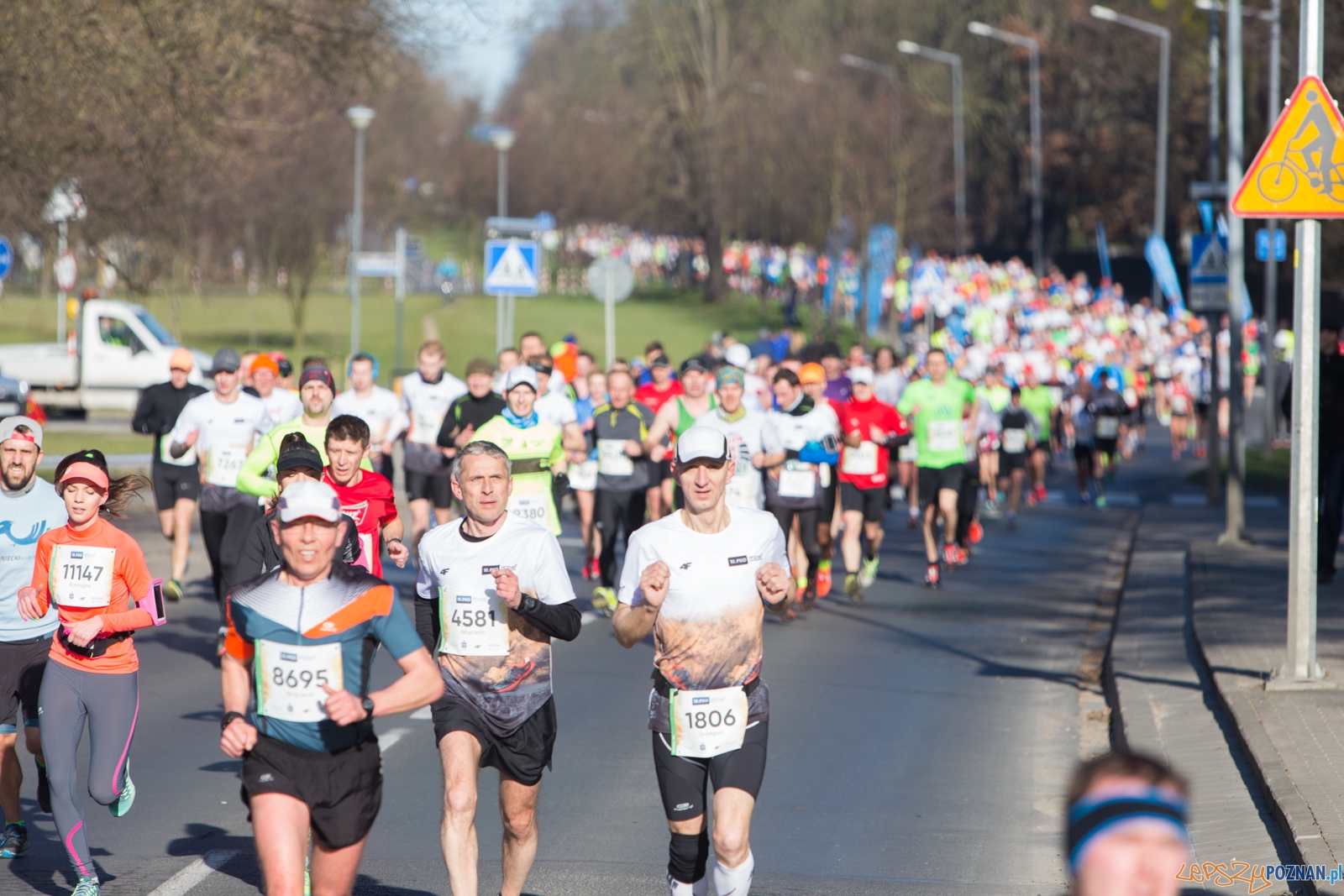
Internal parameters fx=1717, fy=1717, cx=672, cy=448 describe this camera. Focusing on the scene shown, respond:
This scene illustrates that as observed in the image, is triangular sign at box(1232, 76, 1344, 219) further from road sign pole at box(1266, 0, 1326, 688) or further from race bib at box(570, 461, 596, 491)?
race bib at box(570, 461, 596, 491)

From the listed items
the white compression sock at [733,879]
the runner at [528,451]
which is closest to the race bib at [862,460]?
the runner at [528,451]

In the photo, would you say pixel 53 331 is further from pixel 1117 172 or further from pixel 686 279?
pixel 1117 172

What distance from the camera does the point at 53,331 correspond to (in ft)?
150

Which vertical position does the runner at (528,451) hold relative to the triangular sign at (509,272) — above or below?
below

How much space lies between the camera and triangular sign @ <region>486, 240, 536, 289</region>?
21.7 m

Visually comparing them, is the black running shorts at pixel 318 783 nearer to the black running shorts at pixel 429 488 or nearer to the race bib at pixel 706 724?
the race bib at pixel 706 724

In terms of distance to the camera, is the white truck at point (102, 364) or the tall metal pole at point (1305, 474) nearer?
the tall metal pole at point (1305, 474)

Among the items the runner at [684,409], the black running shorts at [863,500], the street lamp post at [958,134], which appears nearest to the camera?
the runner at [684,409]

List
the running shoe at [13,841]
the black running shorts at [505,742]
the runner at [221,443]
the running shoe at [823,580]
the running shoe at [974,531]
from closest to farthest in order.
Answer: the black running shorts at [505,742] < the running shoe at [13,841] < the runner at [221,443] < the running shoe at [823,580] < the running shoe at [974,531]

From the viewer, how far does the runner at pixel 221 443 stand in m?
11.3

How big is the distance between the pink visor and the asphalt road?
1.46m

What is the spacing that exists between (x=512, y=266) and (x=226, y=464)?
1074 centimetres

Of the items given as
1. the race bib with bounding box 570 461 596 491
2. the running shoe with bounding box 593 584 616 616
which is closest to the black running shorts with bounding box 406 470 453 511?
the race bib with bounding box 570 461 596 491

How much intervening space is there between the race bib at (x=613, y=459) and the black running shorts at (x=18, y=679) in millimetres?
7420
